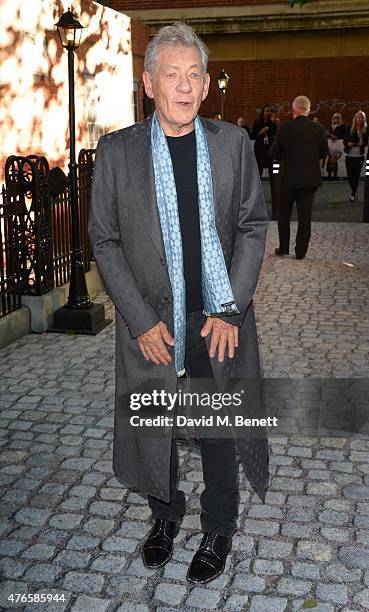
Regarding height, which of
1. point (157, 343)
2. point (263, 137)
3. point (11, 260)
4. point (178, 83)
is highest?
point (263, 137)

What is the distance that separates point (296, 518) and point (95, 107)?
10030 mm

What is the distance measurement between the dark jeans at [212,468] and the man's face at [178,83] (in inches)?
32.9

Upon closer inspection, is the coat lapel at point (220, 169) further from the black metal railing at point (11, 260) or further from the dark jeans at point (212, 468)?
the black metal railing at point (11, 260)

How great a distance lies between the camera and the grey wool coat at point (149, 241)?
3.01 meters

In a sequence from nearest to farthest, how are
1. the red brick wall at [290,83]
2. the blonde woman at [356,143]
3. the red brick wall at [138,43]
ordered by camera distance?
the red brick wall at [138,43], the blonde woman at [356,143], the red brick wall at [290,83]

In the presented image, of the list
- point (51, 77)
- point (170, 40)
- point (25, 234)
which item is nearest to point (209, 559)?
point (170, 40)

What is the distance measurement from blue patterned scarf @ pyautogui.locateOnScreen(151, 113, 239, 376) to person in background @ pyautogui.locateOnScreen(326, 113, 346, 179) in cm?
1990

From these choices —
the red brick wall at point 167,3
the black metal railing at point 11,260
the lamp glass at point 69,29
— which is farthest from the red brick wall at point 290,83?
the black metal railing at point 11,260

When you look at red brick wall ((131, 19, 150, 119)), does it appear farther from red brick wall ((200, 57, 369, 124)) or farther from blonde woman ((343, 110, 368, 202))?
red brick wall ((200, 57, 369, 124))

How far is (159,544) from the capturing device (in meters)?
3.42

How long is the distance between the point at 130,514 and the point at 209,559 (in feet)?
2.22

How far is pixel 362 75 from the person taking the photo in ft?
80.2

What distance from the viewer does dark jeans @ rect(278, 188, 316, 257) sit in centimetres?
1031

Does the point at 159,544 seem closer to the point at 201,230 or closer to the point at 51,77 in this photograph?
the point at 201,230
